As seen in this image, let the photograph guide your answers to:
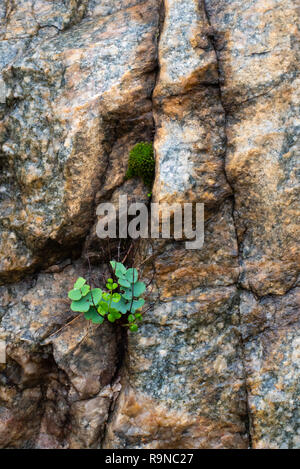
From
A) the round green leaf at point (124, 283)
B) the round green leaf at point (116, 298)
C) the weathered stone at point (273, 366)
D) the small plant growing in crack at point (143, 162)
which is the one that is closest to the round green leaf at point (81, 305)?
the round green leaf at point (116, 298)

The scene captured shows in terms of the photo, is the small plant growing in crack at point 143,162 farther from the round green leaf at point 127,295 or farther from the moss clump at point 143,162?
the round green leaf at point 127,295

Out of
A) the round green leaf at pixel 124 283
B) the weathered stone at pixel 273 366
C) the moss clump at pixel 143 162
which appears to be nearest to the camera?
the weathered stone at pixel 273 366

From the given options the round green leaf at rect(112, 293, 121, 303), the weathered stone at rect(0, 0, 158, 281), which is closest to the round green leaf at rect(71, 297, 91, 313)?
the round green leaf at rect(112, 293, 121, 303)

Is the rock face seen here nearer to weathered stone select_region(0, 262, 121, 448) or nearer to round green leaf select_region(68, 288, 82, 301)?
weathered stone select_region(0, 262, 121, 448)

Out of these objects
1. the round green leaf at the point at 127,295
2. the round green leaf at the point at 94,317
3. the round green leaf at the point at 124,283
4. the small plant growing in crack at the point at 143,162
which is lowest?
the round green leaf at the point at 94,317

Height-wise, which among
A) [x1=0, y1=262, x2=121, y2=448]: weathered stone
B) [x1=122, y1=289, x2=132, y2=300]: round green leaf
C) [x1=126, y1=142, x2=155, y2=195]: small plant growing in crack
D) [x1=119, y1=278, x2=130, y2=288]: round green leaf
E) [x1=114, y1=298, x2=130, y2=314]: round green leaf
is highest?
[x1=126, y1=142, x2=155, y2=195]: small plant growing in crack

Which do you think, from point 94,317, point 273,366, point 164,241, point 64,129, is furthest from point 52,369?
point 64,129
